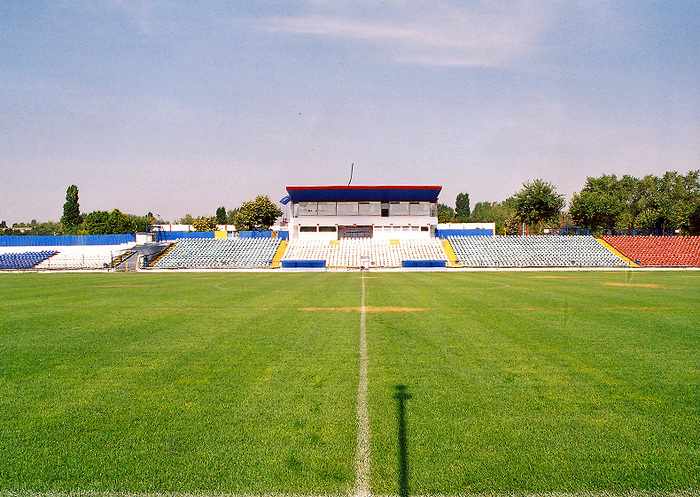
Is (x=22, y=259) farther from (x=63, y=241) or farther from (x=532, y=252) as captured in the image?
(x=532, y=252)

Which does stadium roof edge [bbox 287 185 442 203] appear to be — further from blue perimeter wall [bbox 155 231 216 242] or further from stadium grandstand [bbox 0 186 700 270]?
blue perimeter wall [bbox 155 231 216 242]

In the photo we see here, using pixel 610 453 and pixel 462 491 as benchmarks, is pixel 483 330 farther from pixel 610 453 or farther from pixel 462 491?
pixel 462 491

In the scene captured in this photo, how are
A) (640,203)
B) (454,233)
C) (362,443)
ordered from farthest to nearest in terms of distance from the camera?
(640,203)
(454,233)
(362,443)

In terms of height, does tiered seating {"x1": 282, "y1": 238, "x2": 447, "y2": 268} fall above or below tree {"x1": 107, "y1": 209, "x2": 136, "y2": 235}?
below

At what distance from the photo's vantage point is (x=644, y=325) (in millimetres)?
10359

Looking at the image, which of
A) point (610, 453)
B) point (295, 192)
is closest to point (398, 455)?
point (610, 453)

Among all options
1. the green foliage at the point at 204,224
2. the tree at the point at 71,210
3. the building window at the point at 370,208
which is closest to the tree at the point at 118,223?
the green foliage at the point at 204,224

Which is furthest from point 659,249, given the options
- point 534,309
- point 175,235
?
point 175,235

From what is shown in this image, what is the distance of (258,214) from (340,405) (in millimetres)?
82233

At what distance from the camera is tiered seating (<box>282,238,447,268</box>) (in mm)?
45062

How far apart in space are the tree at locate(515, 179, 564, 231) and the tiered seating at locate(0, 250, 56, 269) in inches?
2461

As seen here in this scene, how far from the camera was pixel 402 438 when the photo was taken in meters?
4.33

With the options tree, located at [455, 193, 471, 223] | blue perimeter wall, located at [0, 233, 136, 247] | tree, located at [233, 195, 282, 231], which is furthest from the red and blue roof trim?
tree, located at [455, 193, 471, 223]

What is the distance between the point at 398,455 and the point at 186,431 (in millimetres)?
2335
